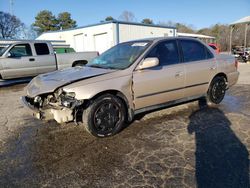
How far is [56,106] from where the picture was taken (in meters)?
3.52

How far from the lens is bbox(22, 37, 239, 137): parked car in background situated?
11.4ft

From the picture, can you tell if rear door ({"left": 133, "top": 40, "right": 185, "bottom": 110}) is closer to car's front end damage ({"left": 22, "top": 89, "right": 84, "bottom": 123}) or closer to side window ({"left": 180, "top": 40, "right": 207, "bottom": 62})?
side window ({"left": 180, "top": 40, "right": 207, "bottom": 62})

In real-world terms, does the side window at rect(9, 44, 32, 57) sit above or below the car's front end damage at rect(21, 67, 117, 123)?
above

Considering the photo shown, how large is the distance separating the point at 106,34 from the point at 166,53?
53.3 feet

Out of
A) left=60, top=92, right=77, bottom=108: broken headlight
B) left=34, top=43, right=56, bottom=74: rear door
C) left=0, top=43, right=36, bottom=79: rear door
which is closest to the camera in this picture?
left=60, top=92, right=77, bottom=108: broken headlight

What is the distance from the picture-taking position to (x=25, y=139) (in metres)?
3.84

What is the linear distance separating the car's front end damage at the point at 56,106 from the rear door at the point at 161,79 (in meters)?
1.14

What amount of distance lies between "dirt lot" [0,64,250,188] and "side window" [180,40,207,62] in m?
1.24

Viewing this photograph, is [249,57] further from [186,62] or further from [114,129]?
[114,129]

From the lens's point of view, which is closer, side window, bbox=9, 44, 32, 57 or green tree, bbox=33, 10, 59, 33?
side window, bbox=9, 44, 32, 57

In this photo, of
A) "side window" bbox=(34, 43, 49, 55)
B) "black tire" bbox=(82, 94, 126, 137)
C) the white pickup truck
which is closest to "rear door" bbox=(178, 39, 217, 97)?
"black tire" bbox=(82, 94, 126, 137)

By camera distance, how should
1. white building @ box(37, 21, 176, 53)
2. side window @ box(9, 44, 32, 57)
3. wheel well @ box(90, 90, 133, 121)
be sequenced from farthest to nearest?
white building @ box(37, 21, 176, 53) → side window @ box(9, 44, 32, 57) → wheel well @ box(90, 90, 133, 121)

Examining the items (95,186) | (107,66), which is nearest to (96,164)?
(95,186)

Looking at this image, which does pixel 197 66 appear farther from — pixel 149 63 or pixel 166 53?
pixel 149 63
